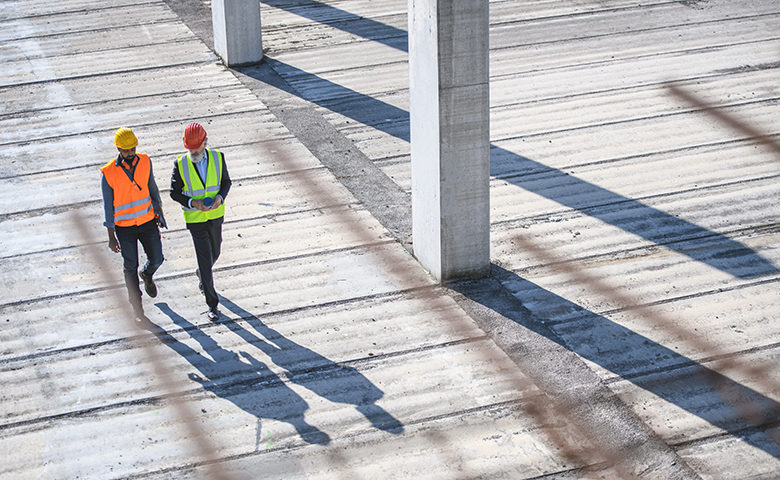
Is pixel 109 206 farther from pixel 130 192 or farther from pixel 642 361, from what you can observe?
pixel 642 361

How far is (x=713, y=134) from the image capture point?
1255 cm

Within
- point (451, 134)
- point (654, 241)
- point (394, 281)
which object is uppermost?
point (451, 134)

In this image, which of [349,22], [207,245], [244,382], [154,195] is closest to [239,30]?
[349,22]

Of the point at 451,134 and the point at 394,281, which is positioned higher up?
the point at 451,134

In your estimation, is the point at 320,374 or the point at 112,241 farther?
the point at 112,241

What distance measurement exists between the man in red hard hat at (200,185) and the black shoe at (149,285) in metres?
0.67

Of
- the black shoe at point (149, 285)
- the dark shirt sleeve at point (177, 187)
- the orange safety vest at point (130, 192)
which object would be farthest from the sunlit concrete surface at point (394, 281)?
the dark shirt sleeve at point (177, 187)

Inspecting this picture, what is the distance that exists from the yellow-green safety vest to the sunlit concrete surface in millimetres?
1112

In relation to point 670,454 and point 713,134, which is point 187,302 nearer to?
point 670,454

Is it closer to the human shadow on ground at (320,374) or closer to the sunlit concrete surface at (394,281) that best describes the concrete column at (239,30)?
the sunlit concrete surface at (394,281)

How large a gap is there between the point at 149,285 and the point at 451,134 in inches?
120

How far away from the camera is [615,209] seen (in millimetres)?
10859

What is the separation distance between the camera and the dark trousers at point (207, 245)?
858 centimetres

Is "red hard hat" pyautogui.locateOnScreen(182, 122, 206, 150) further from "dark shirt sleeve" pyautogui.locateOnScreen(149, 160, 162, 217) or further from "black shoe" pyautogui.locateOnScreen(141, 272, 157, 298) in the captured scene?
"black shoe" pyautogui.locateOnScreen(141, 272, 157, 298)
